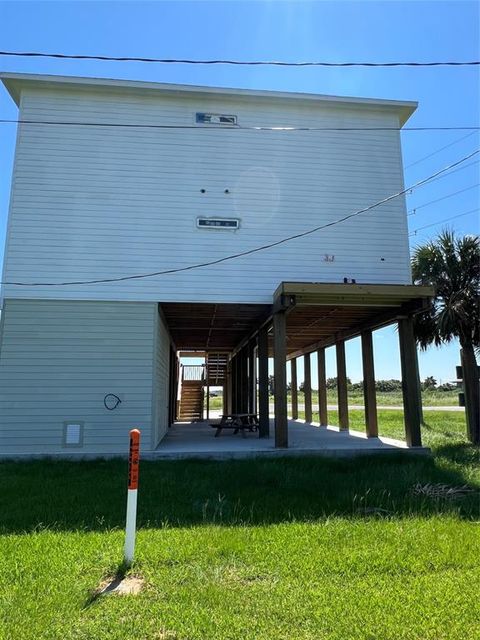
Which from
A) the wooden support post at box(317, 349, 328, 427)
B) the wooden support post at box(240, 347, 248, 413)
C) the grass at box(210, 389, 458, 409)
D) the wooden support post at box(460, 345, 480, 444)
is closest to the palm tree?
the wooden support post at box(460, 345, 480, 444)

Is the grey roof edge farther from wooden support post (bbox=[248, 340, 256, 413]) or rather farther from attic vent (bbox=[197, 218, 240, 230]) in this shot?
wooden support post (bbox=[248, 340, 256, 413])

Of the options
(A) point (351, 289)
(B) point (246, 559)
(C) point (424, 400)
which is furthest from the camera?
(C) point (424, 400)

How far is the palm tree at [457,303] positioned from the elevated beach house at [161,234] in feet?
5.46

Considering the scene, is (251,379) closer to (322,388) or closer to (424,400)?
(322,388)

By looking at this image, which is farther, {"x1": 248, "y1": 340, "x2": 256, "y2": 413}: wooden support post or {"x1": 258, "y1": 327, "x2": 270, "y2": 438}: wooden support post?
Answer: {"x1": 248, "y1": 340, "x2": 256, "y2": 413}: wooden support post

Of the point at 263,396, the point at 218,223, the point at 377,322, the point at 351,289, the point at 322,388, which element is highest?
the point at 218,223

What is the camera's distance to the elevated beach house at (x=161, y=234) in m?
9.15

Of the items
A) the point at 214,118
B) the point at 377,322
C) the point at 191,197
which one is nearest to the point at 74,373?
the point at 191,197

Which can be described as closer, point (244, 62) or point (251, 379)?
point (244, 62)

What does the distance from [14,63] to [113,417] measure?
6.06 m

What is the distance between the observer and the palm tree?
11047mm

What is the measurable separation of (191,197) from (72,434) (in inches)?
208

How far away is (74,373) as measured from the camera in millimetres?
9188

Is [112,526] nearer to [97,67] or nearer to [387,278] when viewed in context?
[97,67]
